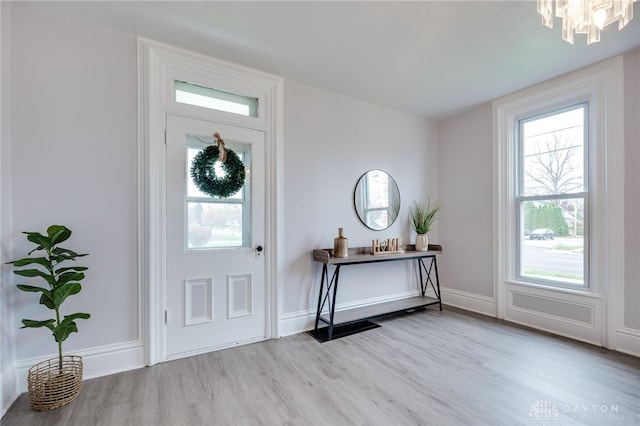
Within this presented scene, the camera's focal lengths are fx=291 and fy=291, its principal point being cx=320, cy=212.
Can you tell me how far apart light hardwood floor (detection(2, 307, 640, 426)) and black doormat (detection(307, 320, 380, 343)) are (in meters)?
0.11

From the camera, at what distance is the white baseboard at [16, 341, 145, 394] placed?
84.9 inches

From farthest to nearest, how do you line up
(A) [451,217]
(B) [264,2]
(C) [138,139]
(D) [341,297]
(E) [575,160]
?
(A) [451,217], (D) [341,297], (E) [575,160], (C) [138,139], (B) [264,2]

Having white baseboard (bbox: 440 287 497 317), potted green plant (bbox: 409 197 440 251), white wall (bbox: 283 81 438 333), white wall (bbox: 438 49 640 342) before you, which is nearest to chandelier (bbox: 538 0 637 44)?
white wall (bbox: 283 81 438 333)

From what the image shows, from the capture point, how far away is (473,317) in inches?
140

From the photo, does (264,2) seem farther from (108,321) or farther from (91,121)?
(108,321)

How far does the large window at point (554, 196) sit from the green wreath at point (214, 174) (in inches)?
127

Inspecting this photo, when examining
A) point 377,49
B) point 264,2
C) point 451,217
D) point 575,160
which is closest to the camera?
point 264,2

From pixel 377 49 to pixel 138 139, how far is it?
2.15m

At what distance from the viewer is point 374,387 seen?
2074 mm

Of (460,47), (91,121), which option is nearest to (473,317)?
(460,47)

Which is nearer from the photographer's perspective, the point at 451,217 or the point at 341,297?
the point at 341,297

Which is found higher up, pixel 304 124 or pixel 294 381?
pixel 304 124

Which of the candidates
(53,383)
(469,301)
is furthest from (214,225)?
(469,301)

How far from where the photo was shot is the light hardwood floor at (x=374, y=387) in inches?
69.3
